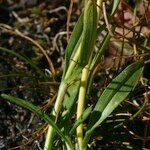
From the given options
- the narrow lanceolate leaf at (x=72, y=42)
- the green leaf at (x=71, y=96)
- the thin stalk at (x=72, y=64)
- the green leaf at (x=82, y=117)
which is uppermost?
the narrow lanceolate leaf at (x=72, y=42)

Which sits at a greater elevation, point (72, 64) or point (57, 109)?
point (72, 64)

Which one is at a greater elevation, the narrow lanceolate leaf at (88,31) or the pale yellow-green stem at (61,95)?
the narrow lanceolate leaf at (88,31)

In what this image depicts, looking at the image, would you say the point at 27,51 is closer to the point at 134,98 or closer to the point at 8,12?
Answer: the point at 8,12

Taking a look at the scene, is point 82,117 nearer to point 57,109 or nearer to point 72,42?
point 57,109

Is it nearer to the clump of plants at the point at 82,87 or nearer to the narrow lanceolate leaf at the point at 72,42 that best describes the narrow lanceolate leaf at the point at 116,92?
the clump of plants at the point at 82,87

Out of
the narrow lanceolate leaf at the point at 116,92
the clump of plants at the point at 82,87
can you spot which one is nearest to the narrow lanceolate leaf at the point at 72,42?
the clump of plants at the point at 82,87

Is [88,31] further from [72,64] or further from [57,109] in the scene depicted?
[57,109]

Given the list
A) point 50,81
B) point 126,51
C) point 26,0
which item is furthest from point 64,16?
point 50,81

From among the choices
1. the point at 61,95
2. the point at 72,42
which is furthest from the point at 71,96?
the point at 72,42
